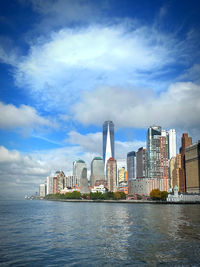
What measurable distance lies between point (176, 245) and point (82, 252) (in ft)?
46.9

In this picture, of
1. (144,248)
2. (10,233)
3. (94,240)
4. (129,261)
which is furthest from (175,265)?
(10,233)

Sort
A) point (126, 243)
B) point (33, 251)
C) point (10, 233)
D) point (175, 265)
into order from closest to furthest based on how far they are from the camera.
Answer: point (175, 265) → point (33, 251) → point (126, 243) → point (10, 233)

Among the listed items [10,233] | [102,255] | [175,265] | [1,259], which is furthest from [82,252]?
[10,233]

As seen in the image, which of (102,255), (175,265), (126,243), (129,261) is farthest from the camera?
(126,243)

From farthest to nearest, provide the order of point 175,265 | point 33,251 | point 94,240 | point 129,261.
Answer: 1. point 94,240
2. point 33,251
3. point 129,261
4. point 175,265

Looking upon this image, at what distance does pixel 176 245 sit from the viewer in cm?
4453

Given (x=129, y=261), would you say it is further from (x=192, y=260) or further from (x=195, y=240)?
(x=195, y=240)

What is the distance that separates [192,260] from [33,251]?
21.8m

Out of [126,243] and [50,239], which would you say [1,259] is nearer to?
[50,239]

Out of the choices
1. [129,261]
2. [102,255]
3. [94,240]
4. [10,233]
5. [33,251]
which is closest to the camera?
[129,261]

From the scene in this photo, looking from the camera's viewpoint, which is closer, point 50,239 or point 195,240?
point 195,240

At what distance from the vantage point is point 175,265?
3362 centimetres

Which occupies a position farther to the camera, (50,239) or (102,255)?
(50,239)

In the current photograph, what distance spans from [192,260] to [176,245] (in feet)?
29.7
